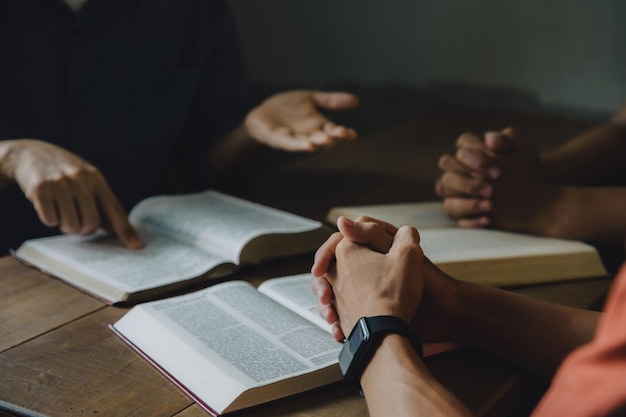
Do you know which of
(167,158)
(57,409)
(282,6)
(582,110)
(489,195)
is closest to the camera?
(57,409)

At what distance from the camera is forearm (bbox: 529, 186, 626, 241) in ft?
3.94

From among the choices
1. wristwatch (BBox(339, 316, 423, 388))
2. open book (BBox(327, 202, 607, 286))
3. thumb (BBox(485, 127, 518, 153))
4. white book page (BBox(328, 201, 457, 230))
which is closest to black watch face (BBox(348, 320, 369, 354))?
wristwatch (BBox(339, 316, 423, 388))

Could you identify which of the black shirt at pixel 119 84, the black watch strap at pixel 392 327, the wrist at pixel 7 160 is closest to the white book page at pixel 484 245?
the black watch strap at pixel 392 327

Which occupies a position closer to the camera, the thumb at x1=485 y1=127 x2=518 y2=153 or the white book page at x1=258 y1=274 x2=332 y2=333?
the white book page at x1=258 y1=274 x2=332 y2=333

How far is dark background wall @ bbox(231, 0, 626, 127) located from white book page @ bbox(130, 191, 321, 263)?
5.44 ft

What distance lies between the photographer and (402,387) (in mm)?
683

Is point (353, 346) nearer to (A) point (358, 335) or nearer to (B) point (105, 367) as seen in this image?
(A) point (358, 335)

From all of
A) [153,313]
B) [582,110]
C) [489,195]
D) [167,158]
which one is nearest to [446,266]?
[489,195]

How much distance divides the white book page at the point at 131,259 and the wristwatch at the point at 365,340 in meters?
0.36

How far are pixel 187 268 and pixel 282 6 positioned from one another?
1989 millimetres

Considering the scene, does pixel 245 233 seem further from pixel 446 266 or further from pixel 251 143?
pixel 251 143

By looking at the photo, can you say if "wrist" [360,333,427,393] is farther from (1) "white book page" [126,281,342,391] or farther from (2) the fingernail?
(2) the fingernail

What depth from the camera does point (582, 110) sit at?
258cm

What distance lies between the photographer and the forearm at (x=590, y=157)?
151 centimetres
